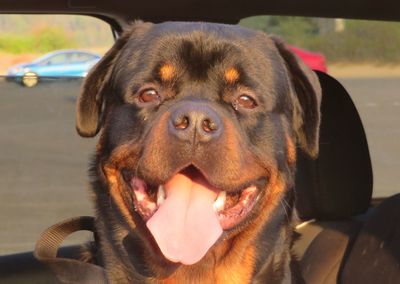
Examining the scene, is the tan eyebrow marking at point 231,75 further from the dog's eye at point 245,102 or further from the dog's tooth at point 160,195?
the dog's tooth at point 160,195

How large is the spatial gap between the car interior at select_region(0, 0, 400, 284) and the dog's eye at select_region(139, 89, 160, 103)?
0.78 m

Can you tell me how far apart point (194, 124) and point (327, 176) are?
4.88 feet

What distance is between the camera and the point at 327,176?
4.46 m

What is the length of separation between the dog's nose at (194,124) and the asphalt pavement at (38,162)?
0.91 meters

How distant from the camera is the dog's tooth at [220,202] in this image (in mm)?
3410

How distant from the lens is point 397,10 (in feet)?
14.2

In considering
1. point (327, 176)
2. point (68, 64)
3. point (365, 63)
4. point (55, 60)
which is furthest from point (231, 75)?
point (365, 63)

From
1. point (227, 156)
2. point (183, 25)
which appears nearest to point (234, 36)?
point (183, 25)

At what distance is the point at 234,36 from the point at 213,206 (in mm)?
704

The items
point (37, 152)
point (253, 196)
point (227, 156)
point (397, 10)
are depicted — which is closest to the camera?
point (227, 156)

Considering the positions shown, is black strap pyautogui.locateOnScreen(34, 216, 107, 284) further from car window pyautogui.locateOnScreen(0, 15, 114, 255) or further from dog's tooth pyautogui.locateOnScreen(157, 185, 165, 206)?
dog's tooth pyautogui.locateOnScreen(157, 185, 165, 206)

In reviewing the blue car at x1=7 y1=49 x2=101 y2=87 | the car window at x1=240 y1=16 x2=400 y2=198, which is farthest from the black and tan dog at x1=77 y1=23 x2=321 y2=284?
the car window at x1=240 y1=16 x2=400 y2=198

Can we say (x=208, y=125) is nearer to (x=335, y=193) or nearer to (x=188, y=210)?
(x=188, y=210)

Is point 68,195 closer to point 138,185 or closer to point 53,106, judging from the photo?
point 53,106
